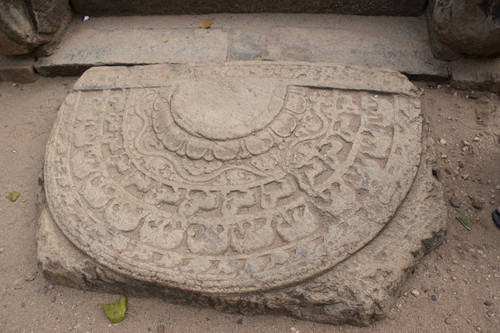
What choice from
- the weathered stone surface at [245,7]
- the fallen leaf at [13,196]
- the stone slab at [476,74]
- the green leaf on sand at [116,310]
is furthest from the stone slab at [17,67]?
the stone slab at [476,74]

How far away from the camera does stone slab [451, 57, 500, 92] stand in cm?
303

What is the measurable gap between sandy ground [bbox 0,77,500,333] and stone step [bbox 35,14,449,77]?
1.93ft

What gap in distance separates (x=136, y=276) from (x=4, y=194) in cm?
137

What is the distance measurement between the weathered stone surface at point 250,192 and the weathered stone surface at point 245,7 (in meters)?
0.97

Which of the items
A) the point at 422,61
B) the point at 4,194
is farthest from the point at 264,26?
the point at 4,194

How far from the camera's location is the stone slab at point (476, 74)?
3.03 metres

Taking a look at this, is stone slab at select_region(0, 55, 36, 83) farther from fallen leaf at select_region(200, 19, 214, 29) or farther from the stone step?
fallen leaf at select_region(200, 19, 214, 29)

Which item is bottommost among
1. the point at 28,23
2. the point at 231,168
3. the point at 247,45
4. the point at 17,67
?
the point at 17,67

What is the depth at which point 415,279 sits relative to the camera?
7.47 feet

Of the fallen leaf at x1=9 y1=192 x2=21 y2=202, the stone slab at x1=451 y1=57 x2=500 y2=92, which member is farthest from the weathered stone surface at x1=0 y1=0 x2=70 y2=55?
the stone slab at x1=451 y1=57 x2=500 y2=92

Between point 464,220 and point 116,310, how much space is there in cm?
203

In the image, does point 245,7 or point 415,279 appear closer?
point 415,279

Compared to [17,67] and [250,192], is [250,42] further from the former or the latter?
[17,67]

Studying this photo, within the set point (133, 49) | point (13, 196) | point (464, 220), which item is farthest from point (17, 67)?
point (464, 220)
